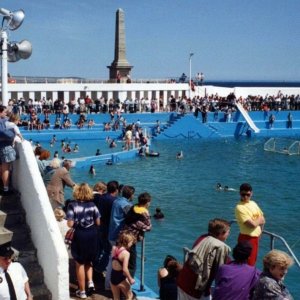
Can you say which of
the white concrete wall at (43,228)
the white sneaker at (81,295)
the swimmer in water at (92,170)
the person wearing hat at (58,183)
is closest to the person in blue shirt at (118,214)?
the white sneaker at (81,295)

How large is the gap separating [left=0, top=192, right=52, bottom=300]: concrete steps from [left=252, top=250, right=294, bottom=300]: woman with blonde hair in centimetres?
260

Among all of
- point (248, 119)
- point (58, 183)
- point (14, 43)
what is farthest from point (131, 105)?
point (58, 183)

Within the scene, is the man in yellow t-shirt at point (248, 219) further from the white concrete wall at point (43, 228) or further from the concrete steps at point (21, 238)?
the concrete steps at point (21, 238)

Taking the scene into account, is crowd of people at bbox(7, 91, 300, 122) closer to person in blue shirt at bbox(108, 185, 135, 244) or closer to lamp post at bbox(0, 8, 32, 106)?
lamp post at bbox(0, 8, 32, 106)

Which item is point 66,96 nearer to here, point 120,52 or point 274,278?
point 120,52

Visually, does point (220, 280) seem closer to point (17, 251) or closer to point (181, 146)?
point (17, 251)

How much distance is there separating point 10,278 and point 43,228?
57.2 inches

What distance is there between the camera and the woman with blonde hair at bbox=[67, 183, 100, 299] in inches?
252

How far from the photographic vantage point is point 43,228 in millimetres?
6027

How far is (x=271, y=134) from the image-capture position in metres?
45.2

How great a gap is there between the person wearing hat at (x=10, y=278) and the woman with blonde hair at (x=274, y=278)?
6.69ft

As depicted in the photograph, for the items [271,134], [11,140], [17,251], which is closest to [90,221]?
[17,251]

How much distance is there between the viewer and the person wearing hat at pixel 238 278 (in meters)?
4.68

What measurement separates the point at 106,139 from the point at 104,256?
29977 mm
